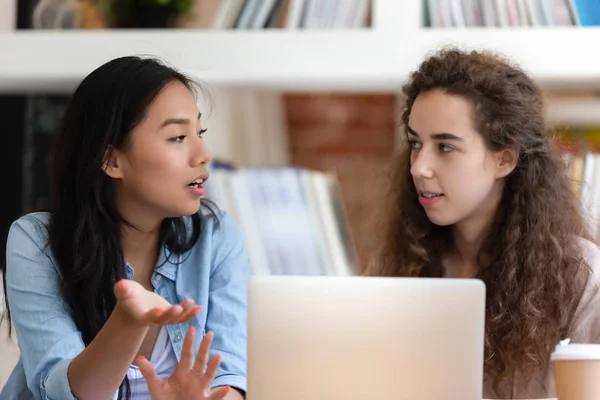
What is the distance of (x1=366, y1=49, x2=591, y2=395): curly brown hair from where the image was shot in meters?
1.72

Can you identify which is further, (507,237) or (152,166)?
(507,237)

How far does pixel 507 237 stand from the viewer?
181 centimetres

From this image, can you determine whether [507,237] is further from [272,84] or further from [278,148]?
[278,148]

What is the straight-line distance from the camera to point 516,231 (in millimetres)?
1799

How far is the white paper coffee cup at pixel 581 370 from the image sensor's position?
1176 millimetres

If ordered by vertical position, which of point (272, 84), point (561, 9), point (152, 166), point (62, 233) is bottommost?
point (62, 233)

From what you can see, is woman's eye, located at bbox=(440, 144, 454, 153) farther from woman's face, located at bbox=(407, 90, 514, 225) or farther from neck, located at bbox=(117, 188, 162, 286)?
neck, located at bbox=(117, 188, 162, 286)

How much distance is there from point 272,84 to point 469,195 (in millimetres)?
671

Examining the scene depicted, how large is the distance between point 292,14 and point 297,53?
11cm

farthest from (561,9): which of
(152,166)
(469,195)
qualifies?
(152,166)

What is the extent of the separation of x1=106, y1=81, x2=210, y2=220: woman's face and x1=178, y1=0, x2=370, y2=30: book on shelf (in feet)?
2.28

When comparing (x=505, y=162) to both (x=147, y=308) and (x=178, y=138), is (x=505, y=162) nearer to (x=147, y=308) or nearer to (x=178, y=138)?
(x=178, y=138)

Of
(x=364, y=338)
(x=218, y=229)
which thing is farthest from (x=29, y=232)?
(x=364, y=338)

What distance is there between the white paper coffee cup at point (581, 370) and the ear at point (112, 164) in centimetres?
81
